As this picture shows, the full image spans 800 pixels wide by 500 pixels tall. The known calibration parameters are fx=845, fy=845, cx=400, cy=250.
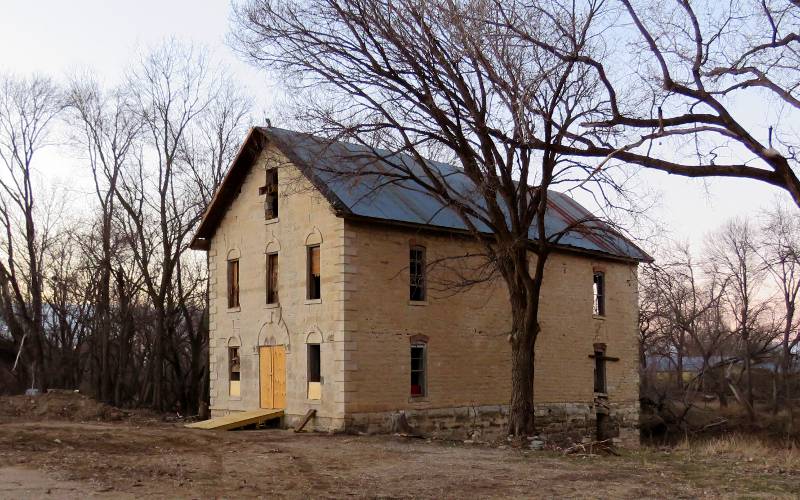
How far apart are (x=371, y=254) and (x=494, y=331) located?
551 centimetres

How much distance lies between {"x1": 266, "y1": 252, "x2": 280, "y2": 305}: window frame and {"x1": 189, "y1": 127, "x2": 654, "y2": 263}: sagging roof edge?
3037mm

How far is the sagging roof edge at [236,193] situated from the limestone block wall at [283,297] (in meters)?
0.34

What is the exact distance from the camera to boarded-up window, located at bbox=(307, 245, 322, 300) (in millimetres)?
24359

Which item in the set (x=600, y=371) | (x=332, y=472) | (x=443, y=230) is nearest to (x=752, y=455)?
(x=332, y=472)

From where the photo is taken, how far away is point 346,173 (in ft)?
64.3

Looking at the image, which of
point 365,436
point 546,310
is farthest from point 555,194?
point 365,436

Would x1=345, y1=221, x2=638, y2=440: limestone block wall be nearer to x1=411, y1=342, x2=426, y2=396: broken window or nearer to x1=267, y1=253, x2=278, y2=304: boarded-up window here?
x1=411, y1=342, x2=426, y2=396: broken window

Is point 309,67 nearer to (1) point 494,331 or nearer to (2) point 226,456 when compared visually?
(2) point 226,456

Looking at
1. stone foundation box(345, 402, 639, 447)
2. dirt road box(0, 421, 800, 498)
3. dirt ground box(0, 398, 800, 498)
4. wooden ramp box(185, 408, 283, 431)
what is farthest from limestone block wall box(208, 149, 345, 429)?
dirt road box(0, 421, 800, 498)

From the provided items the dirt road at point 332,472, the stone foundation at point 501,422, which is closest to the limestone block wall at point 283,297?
the stone foundation at point 501,422

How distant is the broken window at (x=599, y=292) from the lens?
31312mm

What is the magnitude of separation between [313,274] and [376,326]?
2.51 meters

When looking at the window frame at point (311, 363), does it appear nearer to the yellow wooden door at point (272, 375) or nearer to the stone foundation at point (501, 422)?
the yellow wooden door at point (272, 375)

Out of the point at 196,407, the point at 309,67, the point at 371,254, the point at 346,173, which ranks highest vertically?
the point at 309,67
